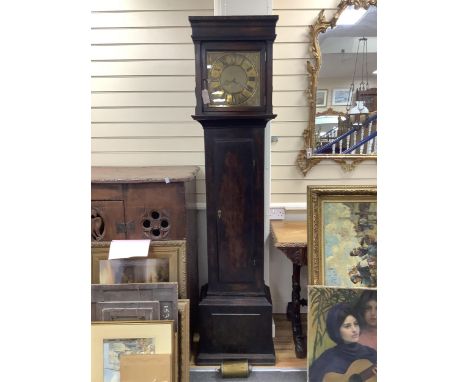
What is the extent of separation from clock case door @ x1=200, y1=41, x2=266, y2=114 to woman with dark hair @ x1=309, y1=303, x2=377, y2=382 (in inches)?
45.9

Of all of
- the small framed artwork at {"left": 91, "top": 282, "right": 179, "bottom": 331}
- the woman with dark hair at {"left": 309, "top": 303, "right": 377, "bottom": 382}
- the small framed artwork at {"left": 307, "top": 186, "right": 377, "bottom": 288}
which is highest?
the small framed artwork at {"left": 307, "top": 186, "right": 377, "bottom": 288}

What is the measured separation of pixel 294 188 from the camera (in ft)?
10.2

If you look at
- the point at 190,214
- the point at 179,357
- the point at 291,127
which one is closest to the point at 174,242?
the point at 190,214

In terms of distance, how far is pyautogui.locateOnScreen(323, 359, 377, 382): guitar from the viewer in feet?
6.78

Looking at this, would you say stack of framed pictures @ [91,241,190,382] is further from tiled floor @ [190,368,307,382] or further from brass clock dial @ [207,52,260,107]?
brass clock dial @ [207,52,260,107]

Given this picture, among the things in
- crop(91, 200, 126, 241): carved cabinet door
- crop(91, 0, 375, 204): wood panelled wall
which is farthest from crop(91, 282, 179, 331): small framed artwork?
crop(91, 0, 375, 204): wood panelled wall

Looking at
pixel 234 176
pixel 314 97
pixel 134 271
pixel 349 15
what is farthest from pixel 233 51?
pixel 134 271

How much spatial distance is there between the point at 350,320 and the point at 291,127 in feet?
4.82

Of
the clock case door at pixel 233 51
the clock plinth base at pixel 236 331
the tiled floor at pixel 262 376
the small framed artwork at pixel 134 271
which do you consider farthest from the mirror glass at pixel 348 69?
the tiled floor at pixel 262 376

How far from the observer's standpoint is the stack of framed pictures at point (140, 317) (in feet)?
6.64

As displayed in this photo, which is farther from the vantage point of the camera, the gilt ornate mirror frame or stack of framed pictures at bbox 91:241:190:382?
the gilt ornate mirror frame

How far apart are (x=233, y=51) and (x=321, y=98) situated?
855 millimetres
